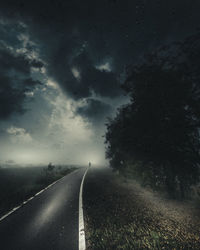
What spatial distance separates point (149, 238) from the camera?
12.4ft

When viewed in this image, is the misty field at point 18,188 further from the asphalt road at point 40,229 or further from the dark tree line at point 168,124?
the dark tree line at point 168,124

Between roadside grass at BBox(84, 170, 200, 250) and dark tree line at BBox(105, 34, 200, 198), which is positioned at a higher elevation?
dark tree line at BBox(105, 34, 200, 198)

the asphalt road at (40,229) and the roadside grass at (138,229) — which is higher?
the asphalt road at (40,229)

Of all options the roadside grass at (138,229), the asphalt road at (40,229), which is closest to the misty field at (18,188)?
the asphalt road at (40,229)

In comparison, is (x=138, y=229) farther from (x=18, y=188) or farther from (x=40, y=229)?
(x=18, y=188)

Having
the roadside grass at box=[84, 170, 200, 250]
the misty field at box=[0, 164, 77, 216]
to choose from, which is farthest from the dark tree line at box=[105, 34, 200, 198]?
the misty field at box=[0, 164, 77, 216]

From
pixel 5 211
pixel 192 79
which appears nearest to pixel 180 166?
pixel 192 79

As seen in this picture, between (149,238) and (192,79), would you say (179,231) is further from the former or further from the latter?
(192,79)

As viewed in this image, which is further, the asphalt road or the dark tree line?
the dark tree line

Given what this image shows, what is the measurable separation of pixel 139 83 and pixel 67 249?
9.85 meters

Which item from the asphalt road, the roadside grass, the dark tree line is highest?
the dark tree line

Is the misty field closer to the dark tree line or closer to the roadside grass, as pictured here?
the roadside grass

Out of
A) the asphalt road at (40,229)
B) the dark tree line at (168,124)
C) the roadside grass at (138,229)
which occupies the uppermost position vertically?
the dark tree line at (168,124)

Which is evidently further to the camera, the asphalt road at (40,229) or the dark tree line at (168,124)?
the dark tree line at (168,124)
